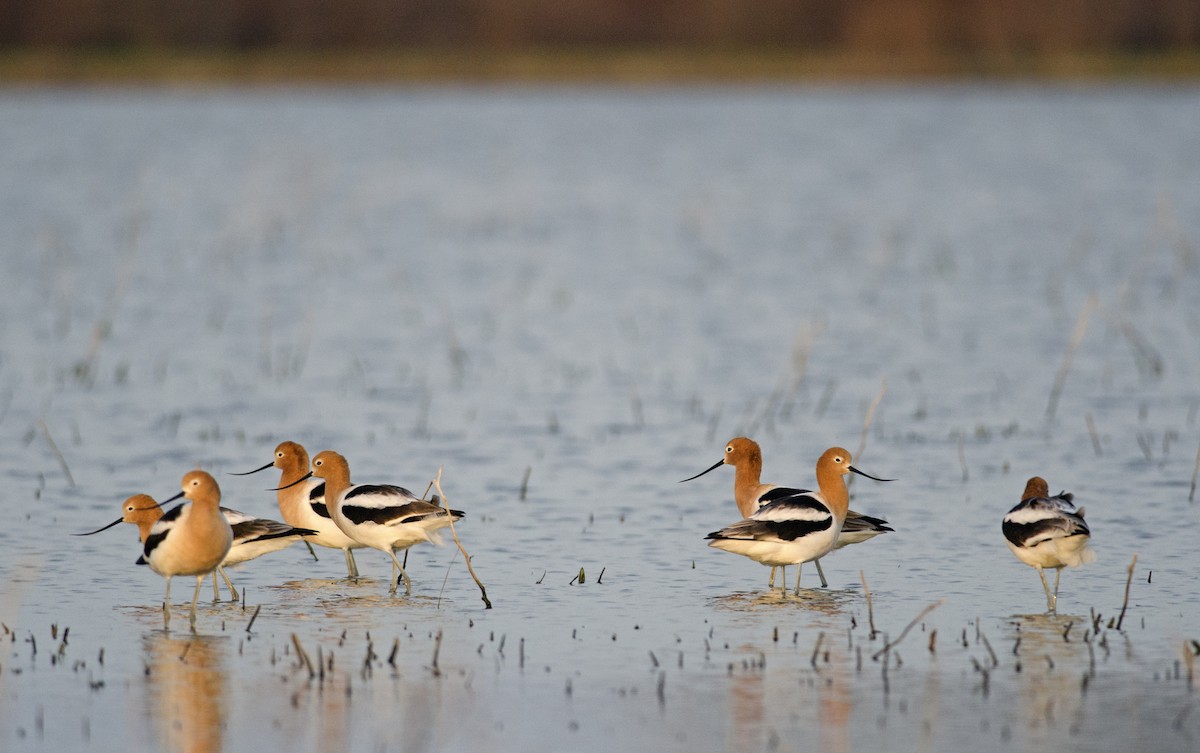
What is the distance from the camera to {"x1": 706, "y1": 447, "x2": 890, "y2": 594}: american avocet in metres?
9.56

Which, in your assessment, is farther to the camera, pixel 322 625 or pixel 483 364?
pixel 483 364

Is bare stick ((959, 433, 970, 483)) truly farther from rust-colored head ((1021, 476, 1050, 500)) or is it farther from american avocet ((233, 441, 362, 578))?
american avocet ((233, 441, 362, 578))

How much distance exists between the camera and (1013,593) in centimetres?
976

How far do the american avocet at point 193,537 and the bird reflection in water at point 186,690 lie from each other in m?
0.38

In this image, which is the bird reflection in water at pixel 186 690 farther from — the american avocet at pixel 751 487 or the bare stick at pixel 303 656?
the american avocet at pixel 751 487

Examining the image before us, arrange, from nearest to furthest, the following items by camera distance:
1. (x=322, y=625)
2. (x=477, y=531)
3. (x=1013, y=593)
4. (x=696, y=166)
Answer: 1. (x=322, y=625)
2. (x=1013, y=593)
3. (x=477, y=531)
4. (x=696, y=166)

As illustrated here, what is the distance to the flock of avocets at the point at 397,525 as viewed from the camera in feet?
30.1

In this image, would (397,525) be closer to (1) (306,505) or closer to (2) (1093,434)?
(1) (306,505)

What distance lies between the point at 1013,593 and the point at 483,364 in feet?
31.6

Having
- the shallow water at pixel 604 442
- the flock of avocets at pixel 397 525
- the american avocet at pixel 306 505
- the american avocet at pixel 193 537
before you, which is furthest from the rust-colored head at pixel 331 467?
the american avocet at pixel 193 537

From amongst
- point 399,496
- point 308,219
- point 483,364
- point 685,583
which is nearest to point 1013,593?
point 685,583

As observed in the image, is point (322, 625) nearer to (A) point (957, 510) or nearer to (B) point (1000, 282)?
(A) point (957, 510)

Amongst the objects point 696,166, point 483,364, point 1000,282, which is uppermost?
point 696,166

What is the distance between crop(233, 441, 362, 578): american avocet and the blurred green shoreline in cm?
5930
